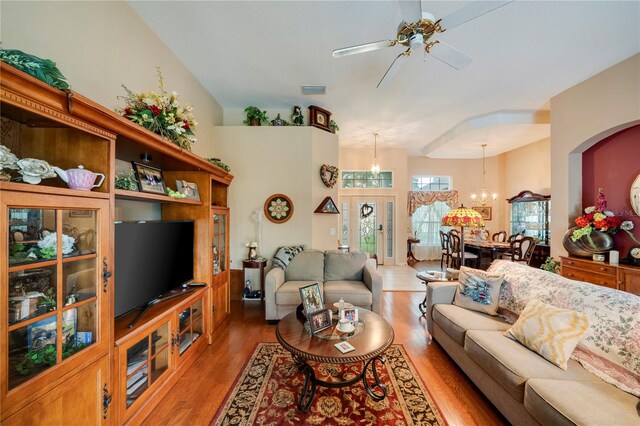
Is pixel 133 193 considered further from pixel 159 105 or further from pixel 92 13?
pixel 92 13

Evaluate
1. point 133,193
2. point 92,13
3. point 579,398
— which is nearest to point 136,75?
point 92,13

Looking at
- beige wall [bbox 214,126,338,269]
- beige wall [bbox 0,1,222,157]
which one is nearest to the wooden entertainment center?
beige wall [bbox 0,1,222,157]

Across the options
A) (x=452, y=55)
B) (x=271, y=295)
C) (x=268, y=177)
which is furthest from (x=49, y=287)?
(x=452, y=55)

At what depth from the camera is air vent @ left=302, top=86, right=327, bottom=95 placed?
345cm

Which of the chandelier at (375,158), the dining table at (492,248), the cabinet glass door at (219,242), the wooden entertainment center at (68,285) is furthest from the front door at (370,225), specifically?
Result: the wooden entertainment center at (68,285)

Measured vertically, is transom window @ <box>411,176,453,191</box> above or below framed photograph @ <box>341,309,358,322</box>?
above

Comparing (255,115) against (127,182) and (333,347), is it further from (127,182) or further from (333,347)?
(333,347)

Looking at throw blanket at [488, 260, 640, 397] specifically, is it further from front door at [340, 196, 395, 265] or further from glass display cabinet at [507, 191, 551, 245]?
front door at [340, 196, 395, 265]

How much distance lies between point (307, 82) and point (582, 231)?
4254mm

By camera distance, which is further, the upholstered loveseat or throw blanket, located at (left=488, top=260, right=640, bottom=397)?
throw blanket, located at (left=488, top=260, right=640, bottom=397)

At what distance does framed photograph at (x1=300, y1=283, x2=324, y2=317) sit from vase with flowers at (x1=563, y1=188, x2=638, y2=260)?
12.0 ft

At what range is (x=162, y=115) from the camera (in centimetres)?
188

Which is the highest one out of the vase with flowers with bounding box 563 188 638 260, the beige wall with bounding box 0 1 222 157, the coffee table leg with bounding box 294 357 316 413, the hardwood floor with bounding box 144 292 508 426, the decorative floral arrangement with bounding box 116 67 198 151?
the beige wall with bounding box 0 1 222 157

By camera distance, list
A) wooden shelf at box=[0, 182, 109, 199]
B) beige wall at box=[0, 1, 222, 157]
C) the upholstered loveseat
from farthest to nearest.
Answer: beige wall at box=[0, 1, 222, 157]
the upholstered loveseat
wooden shelf at box=[0, 182, 109, 199]
